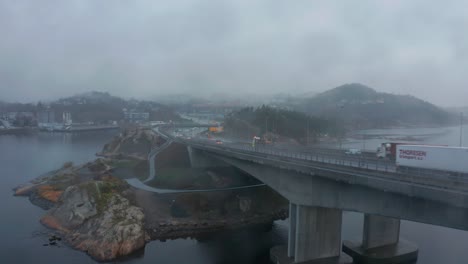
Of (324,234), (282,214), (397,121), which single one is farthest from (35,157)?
(397,121)

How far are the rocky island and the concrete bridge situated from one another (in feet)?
14.7

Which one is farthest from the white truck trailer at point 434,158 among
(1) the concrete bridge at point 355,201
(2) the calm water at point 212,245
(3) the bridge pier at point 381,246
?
(2) the calm water at point 212,245

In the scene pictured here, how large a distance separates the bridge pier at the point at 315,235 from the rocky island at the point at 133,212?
6931 mm

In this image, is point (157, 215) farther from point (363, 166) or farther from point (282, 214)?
point (363, 166)

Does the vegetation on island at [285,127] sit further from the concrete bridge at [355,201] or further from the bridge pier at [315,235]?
the bridge pier at [315,235]

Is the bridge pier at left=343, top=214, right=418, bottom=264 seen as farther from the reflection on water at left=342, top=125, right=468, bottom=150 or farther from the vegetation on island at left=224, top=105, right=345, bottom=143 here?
the vegetation on island at left=224, top=105, right=345, bottom=143

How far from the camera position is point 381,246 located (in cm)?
1778

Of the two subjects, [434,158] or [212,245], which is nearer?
[434,158]

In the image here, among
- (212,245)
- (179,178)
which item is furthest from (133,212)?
(179,178)

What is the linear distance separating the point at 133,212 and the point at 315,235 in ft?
38.9

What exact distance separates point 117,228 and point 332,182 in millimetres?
12133

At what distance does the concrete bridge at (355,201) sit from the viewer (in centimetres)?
1033

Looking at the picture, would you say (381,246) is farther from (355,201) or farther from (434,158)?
(434,158)

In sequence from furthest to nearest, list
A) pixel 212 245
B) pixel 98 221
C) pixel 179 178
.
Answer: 1. pixel 179 178
2. pixel 98 221
3. pixel 212 245
